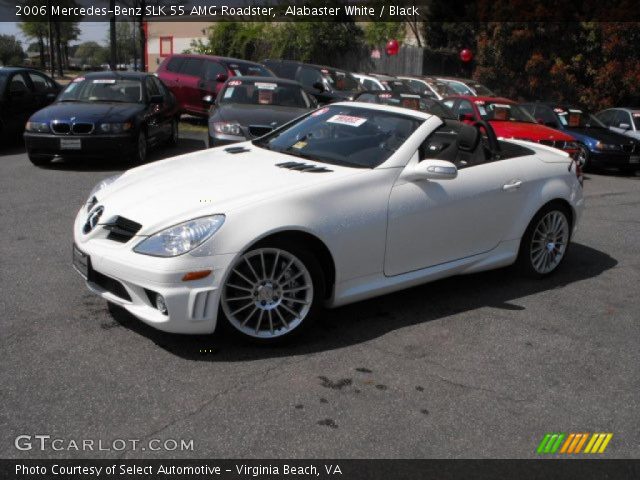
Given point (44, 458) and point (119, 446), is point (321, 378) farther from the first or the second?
point (44, 458)

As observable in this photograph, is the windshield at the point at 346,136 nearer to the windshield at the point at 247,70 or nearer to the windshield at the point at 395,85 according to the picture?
the windshield at the point at 247,70

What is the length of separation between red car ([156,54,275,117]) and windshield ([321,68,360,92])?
1.98 metres

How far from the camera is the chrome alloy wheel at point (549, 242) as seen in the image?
611 cm

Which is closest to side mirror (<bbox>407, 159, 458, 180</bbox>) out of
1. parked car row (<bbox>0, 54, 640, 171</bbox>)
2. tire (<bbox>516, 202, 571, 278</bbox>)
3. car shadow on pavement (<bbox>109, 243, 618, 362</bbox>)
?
car shadow on pavement (<bbox>109, 243, 618, 362</bbox>)

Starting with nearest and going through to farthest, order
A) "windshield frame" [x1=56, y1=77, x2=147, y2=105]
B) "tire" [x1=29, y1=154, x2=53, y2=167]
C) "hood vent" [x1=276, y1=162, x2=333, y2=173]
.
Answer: "hood vent" [x1=276, y1=162, x2=333, y2=173]
"tire" [x1=29, y1=154, x2=53, y2=167]
"windshield frame" [x1=56, y1=77, x2=147, y2=105]

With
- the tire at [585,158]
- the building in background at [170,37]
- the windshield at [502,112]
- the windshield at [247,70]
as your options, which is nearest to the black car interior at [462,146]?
the windshield at [502,112]

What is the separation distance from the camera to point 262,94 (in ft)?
38.0

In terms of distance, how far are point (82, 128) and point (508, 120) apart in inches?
309

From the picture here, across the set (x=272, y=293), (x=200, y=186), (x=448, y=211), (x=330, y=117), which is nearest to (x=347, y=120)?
(x=330, y=117)

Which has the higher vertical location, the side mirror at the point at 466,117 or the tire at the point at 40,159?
the side mirror at the point at 466,117

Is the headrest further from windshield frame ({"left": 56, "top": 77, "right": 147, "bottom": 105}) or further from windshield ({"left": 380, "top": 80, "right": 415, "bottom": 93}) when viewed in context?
windshield ({"left": 380, "top": 80, "right": 415, "bottom": 93})

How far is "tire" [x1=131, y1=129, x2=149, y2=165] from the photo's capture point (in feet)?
35.9

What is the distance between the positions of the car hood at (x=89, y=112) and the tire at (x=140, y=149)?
0.35 m

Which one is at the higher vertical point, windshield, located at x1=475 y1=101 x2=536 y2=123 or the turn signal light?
the turn signal light
